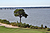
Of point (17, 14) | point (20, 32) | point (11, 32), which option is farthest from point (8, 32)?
point (17, 14)

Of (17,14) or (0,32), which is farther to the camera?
(17,14)

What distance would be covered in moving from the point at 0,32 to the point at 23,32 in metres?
3.97

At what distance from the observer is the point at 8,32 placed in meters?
19.6

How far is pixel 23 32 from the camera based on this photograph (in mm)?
19438

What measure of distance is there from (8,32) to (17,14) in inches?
391

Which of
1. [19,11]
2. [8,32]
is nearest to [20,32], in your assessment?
[8,32]

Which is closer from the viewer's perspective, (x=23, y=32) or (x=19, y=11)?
(x=23, y=32)

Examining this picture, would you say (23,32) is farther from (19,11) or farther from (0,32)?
(19,11)

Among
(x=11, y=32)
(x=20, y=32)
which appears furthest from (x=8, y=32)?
(x=20, y=32)

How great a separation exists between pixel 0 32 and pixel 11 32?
1890 millimetres

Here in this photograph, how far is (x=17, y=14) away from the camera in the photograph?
95.0 feet

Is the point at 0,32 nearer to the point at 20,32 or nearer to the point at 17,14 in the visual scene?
the point at 20,32

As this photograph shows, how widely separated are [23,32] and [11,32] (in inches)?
82.3

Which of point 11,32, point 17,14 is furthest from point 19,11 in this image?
point 11,32
